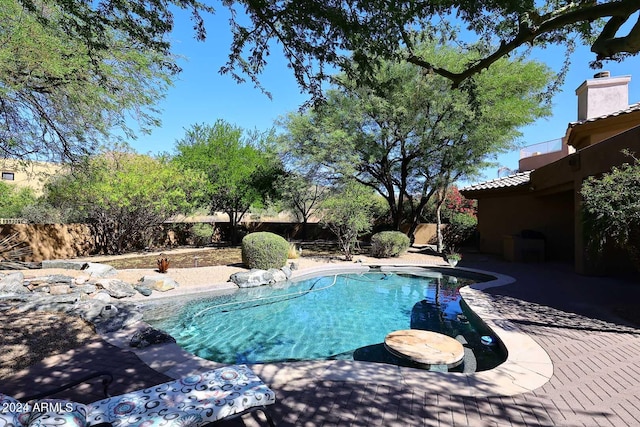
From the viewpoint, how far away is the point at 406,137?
15.0 meters

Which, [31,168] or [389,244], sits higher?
[31,168]

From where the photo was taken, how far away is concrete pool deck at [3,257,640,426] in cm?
271

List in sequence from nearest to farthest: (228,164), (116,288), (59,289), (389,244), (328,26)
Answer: (328,26) < (59,289) < (116,288) < (389,244) < (228,164)

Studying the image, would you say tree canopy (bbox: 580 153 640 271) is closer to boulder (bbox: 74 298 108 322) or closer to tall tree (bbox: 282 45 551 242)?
tall tree (bbox: 282 45 551 242)

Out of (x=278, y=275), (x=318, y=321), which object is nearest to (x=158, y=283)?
(x=278, y=275)

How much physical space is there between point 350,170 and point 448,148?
4.38 m

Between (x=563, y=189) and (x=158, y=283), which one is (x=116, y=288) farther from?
(x=563, y=189)

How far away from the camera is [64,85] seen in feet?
21.5

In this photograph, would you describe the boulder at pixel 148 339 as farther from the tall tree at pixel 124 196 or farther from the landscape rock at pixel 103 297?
the tall tree at pixel 124 196

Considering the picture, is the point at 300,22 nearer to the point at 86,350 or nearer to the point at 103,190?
the point at 86,350

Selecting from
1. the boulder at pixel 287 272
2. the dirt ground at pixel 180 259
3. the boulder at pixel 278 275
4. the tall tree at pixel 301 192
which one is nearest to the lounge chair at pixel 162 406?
the boulder at pixel 278 275

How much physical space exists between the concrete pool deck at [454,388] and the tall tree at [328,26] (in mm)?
3451

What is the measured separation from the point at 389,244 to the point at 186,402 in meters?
12.5

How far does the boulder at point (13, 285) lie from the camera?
264 inches
